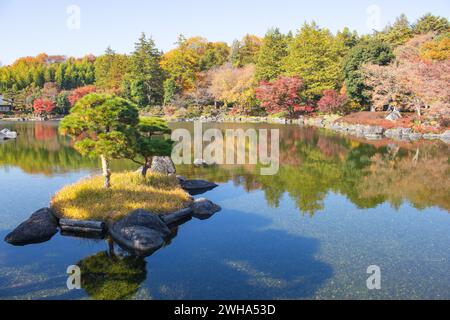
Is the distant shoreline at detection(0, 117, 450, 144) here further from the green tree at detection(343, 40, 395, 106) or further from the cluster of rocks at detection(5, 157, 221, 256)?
the cluster of rocks at detection(5, 157, 221, 256)

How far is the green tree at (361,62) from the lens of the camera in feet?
127

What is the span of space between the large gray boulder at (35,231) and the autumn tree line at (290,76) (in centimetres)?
3090

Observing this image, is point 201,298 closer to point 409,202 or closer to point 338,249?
point 338,249

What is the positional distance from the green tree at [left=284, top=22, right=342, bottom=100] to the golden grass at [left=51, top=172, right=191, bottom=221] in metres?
37.0

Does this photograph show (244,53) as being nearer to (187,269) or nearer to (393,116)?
(393,116)

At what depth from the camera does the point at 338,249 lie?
8.66 meters

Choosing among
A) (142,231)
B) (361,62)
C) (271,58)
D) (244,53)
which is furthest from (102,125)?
→ (244,53)

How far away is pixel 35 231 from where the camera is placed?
941cm

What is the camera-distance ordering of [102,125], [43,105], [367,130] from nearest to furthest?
[102,125], [367,130], [43,105]

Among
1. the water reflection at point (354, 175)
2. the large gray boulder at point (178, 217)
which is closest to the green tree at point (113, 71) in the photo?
the water reflection at point (354, 175)

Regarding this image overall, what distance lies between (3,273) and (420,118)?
3513 centimetres

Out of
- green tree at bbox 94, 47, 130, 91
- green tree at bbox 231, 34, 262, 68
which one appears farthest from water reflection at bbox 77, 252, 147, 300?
green tree at bbox 94, 47, 130, 91

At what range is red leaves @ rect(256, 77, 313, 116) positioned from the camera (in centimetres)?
4500

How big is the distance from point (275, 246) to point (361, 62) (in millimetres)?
36012
